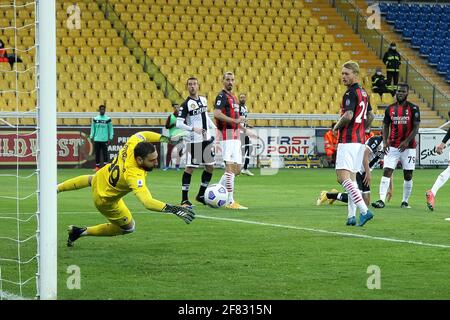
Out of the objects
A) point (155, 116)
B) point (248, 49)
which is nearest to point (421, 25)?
point (248, 49)

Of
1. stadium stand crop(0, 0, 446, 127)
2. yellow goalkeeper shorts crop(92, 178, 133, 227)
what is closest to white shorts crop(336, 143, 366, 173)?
yellow goalkeeper shorts crop(92, 178, 133, 227)

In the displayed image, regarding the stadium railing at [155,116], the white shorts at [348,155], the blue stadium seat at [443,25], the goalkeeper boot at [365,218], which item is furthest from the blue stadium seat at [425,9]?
the goalkeeper boot at [365,218]

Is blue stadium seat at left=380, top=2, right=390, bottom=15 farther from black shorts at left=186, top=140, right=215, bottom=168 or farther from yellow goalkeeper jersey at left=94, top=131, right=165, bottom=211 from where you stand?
yellow goalkeeper jersey at left=94, top=131, right=165, bottom=211

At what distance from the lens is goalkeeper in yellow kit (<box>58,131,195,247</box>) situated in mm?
9680

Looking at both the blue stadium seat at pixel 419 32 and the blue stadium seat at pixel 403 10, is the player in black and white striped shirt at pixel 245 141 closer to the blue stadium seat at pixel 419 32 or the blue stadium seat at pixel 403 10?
the blue stadium seat at pixel 419 32

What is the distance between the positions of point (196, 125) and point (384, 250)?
22.8 feet

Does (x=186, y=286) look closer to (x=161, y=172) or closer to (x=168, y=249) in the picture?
(x=168, y=249)

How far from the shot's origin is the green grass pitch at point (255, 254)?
25.0 ft

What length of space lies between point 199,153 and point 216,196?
1.06 metres

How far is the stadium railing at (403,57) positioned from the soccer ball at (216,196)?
19846 millimetres

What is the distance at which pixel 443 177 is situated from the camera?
625 inches

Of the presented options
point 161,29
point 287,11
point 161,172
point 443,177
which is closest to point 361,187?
point 443,177

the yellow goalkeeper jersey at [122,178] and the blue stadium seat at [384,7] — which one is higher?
the blue stadium seat at [384,7]

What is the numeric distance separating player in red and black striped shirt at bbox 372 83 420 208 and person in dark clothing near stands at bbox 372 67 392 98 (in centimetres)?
1739
